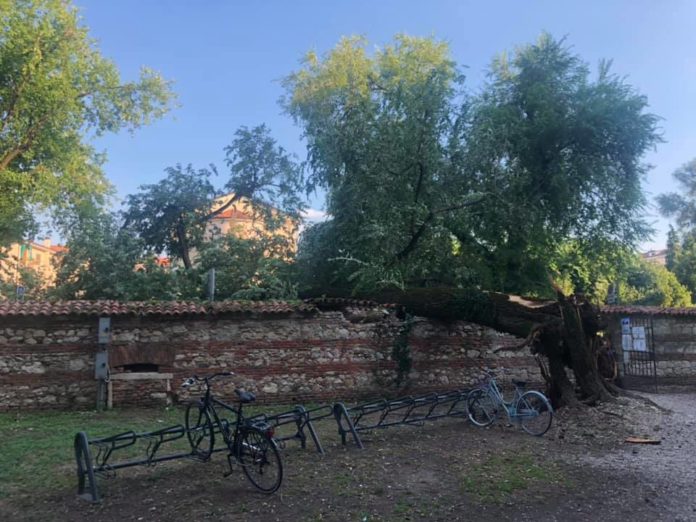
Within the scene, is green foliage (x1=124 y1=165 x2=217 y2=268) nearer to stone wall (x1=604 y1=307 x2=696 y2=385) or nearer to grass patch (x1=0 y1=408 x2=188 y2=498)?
grass patch (x1=0 y1=408 x2=188 y2=498)

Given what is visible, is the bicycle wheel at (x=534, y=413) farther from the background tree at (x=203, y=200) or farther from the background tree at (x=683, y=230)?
the background tree at (x=683, y=230)

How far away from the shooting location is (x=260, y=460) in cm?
560

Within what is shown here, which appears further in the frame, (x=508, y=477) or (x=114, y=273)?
(x=114, y=273)

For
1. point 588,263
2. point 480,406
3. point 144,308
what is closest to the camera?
point 480,406

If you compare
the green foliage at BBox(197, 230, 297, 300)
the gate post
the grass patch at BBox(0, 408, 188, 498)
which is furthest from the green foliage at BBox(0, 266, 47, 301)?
the grass patch at BBox(0, 408, 188, 498)

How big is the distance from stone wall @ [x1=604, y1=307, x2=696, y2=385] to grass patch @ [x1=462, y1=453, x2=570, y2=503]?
988 cm

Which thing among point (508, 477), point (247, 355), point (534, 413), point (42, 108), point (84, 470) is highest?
point (42, 108)

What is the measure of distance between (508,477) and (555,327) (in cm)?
525

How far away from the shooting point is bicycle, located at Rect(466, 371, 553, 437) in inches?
340

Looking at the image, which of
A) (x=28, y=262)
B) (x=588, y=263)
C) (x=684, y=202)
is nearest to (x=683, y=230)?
(x=684, y=202)

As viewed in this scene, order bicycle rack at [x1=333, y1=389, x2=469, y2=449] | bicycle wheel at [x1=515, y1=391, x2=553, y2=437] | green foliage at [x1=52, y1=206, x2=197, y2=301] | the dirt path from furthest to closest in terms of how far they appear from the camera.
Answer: green foliage at [x1=52, y1=206, x2=197, y2=301], bicycle wheel at [x1=515, y1=391, x2=553, y2=437], bicycle rack at [x1=333, y1=389, x2=469, y2=449], the dirt path

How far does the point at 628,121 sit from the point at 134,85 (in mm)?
18819

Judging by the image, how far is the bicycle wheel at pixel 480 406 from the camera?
9250 millimetres

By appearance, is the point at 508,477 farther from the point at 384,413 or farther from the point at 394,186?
the point at 394,186
